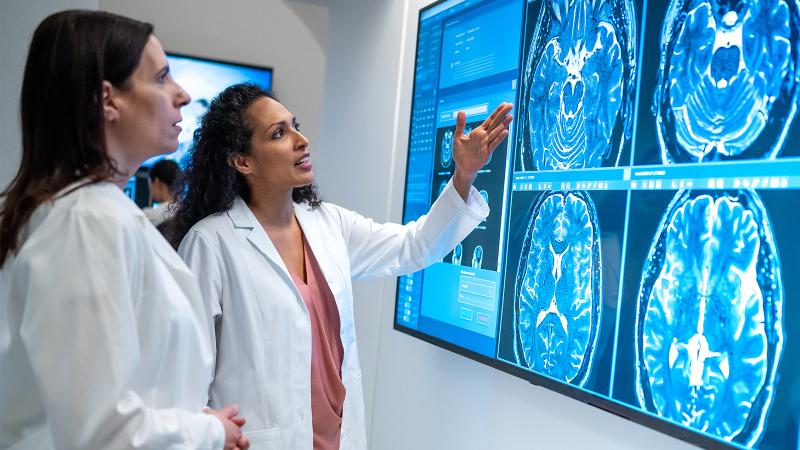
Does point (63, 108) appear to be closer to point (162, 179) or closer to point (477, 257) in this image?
point (477, 257)

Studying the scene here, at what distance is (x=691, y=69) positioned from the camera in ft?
5.52

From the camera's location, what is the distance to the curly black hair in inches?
81.3

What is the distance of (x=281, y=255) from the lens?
2041 mm

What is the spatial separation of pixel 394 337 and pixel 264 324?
4.25ft

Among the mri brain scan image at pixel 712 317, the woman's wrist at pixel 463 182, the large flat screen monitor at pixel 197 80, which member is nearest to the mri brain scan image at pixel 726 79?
the mri brain scan image at pixel 712 317

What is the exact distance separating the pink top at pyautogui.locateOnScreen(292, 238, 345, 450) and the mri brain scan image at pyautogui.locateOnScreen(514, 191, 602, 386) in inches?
21.0

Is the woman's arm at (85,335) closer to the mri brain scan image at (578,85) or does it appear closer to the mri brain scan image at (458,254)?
the mri brain scan image at (578,85)

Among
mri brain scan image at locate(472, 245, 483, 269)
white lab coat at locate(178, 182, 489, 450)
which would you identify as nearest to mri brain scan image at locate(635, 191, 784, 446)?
white lab coat at locate(178, 182, 489, 450)

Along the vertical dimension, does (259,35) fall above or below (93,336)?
above

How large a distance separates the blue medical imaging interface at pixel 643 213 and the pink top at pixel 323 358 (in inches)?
20.6

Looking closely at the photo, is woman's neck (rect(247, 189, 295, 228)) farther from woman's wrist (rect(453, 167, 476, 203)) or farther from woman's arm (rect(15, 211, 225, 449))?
woman's arm (rect(15, 211, 225, 449))

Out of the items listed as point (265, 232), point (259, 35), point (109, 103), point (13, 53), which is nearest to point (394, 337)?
point (265, 232)

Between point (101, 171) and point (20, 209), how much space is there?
131 mm

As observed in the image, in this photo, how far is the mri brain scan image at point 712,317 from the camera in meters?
1.48
